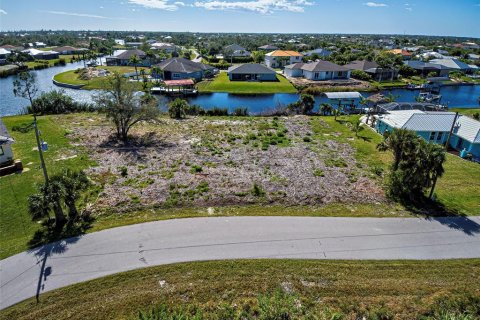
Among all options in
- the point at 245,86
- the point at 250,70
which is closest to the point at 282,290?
the point at 245,86

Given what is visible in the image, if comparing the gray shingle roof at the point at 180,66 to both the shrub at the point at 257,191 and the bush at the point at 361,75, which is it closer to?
the bush at the point at 361,75

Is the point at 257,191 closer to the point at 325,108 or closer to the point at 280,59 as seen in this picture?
the point at 325,108

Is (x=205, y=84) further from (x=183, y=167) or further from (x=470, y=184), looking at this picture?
(x=470, y=184)

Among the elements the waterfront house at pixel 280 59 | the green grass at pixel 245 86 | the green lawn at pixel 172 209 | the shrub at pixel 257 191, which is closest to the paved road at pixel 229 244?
the green lawn at pixel 172 209

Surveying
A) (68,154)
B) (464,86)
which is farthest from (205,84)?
(464,86)

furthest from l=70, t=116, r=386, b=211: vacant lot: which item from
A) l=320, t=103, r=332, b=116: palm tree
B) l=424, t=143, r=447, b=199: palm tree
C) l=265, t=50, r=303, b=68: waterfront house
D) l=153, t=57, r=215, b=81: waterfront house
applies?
l=265, t=50, r=303, b=68: waterfront house

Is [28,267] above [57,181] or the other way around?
the other way around
